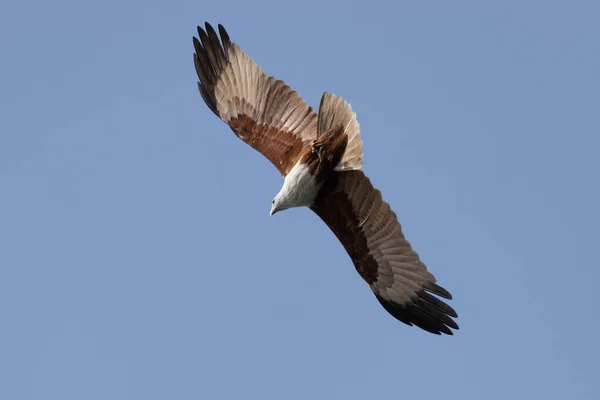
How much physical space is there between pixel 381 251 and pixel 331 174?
95cm

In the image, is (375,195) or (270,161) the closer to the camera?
(375,195)

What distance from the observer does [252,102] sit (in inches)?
475

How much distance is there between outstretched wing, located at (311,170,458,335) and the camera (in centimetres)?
1096

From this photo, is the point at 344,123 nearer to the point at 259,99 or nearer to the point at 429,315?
the point at 259,99

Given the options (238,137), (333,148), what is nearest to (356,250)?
(333,148)

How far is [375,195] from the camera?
35.7ft

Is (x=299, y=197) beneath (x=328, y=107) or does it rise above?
beneath

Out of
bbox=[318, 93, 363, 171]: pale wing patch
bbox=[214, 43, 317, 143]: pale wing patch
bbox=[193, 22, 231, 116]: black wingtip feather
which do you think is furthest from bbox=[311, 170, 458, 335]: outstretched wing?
bbox=[193, 22, 231, 116]: black wingtip feather

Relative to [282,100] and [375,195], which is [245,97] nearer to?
[282,100]

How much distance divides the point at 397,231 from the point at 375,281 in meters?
0.68

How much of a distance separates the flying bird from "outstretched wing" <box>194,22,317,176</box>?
0.03 ft

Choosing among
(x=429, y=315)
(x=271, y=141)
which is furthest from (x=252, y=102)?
(x=429, y=315)

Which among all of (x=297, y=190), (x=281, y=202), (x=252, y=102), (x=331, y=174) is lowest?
(x=281, y=202)

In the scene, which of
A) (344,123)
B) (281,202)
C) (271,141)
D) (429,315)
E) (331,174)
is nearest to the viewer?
(344,123)
